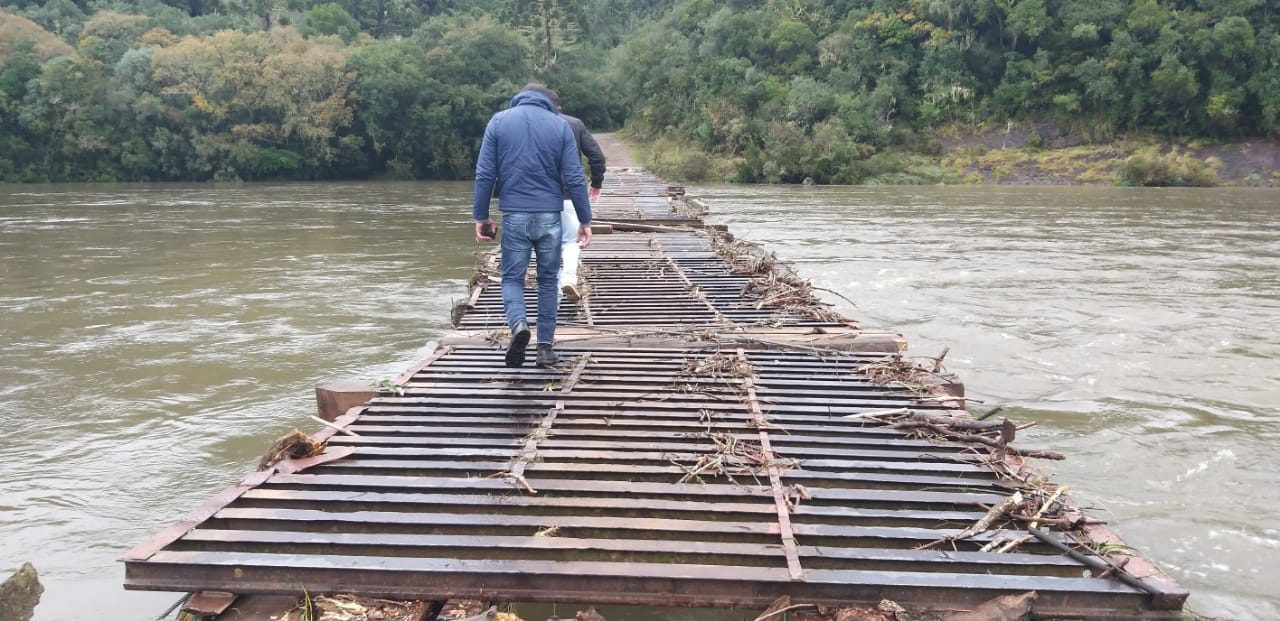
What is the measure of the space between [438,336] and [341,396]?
4049mm

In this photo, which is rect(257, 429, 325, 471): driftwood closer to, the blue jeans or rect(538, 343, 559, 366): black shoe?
the blue jeans

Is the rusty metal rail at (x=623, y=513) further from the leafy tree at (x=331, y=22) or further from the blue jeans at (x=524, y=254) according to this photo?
the leafy tree at (x=331, y=22)

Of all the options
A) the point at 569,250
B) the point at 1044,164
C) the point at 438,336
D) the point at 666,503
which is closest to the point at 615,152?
the point at 1044,164

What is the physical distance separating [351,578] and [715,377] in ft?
8.14

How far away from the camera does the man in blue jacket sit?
14.9 feet

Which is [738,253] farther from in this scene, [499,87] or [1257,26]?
[1257,26]

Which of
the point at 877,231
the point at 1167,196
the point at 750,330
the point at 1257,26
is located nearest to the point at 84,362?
the point at 750,330

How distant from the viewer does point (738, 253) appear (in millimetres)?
8883

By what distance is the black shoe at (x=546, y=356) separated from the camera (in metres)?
4.82

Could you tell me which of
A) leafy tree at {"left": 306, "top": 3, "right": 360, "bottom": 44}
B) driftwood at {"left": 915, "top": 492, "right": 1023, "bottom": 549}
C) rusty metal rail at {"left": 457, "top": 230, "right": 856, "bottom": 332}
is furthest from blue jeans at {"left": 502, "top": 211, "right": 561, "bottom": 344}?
leafy tree at {"left": 306, "top": 3, "right": 360, "bottom": 44}

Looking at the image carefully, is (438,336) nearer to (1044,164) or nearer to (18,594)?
(18,594)

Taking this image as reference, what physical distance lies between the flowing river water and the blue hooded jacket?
2269 mm

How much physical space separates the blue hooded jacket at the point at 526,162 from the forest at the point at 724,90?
28.9 meters

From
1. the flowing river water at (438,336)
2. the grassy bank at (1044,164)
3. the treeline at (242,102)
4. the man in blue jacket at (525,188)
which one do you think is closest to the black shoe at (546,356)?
the man in blue jacket at (525,188)
